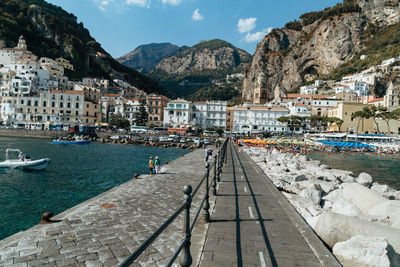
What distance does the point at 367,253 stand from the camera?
14.7 ft

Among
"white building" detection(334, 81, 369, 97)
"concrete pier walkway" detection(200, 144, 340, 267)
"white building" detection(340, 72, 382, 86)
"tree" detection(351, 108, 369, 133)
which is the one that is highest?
"white building" detection(340, 72, 382, 86)

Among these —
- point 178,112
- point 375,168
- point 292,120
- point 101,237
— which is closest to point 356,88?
point 292,120

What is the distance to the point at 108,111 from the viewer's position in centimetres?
8069

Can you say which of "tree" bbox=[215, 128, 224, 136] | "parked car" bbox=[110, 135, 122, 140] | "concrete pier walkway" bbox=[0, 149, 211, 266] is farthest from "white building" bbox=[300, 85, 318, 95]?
"concrete pier walkway" bbox=[0, 149, 211, 266]

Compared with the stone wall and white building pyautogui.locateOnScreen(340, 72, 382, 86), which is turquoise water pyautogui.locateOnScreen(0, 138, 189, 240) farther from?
white building pyautogui.locateOnScreen(340, 72, 382, 86)

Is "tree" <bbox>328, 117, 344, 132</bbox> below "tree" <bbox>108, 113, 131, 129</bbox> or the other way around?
the other way around

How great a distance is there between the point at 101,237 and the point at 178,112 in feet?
231

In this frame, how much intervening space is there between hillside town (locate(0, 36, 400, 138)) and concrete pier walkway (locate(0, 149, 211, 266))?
199ft

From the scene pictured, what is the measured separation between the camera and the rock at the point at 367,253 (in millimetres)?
4371

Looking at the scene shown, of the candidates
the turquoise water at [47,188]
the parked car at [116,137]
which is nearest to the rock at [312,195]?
the turquoise water at [47,188]

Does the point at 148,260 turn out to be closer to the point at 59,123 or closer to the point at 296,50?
the point at 59,123

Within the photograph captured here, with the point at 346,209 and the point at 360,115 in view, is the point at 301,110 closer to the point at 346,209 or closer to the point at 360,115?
the point at 360,115

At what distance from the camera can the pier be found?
4.33 m

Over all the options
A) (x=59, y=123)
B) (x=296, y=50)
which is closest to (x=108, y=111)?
(x=59, y=123)
